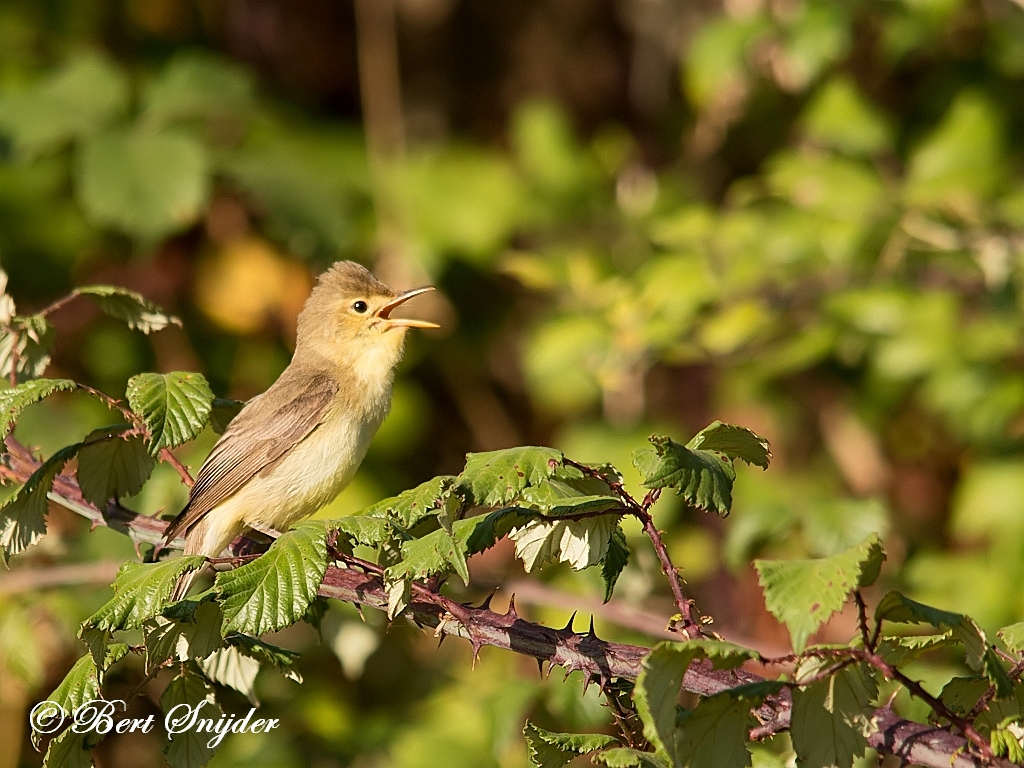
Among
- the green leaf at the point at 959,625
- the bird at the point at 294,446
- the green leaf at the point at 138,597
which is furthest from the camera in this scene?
the bird at the point at 294,446

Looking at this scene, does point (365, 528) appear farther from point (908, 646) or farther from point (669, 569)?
point (908, 646)

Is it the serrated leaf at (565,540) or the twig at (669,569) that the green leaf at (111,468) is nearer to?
the serrated leaf at (565,540)

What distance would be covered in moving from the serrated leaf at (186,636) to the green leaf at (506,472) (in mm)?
668

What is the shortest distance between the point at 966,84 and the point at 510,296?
2.94 meters

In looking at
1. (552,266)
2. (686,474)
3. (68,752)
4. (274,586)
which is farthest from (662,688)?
(552,266)

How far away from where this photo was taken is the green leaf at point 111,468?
9.78ft

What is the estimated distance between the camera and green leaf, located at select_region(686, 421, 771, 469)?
2.48 m

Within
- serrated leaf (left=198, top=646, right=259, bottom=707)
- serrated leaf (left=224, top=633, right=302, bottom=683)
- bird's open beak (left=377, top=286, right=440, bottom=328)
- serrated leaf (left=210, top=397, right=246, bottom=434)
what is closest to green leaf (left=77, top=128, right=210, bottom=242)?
bird's open beak (left=377, top=286, right=440, bottom=328)

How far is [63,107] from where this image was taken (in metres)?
5.44

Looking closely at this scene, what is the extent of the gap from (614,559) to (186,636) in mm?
959

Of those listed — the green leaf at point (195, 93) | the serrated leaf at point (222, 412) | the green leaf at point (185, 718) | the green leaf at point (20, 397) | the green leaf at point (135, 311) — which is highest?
the green leaf at point (195, 93)

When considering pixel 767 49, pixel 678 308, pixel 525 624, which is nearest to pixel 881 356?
pixel 678 308

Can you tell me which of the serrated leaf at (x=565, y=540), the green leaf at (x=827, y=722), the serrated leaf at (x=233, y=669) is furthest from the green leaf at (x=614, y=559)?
the serrated leaf at (x=233, y=669)

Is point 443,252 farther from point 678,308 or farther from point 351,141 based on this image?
point 678,308
